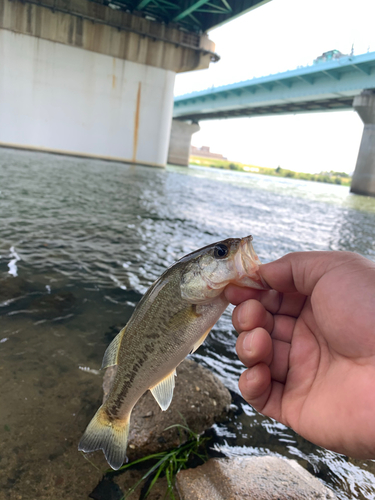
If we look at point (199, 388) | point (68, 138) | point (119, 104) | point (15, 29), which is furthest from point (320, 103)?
point (199, 388)

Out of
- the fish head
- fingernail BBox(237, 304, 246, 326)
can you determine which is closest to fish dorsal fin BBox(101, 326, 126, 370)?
the fish head

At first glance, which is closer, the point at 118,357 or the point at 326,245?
the point at 118,357

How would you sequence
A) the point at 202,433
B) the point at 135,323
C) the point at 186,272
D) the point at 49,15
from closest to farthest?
the point at 186,272
the point at 135,323
the point at 202,433
the point at 49,15

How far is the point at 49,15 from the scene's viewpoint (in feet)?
102

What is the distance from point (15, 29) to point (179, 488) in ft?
127

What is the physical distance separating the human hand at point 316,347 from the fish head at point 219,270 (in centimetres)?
12

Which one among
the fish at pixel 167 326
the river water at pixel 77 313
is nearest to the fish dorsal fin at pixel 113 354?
the fish at pixel 167 326

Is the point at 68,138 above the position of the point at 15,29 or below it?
below

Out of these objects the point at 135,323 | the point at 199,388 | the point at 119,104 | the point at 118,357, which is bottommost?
the point at 199,388

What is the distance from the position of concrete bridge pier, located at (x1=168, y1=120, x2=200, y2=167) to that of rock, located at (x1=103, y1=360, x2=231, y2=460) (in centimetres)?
6826

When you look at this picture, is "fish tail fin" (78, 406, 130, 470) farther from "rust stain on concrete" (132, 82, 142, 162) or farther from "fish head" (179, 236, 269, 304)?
"rust stain on concrete" (132, 82, 142, 162)

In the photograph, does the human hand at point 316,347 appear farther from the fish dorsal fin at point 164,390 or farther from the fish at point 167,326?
the fish dorsal fin at point 164,390

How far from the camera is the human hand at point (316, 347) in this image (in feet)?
6.33

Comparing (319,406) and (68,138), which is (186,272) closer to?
(319,406)
